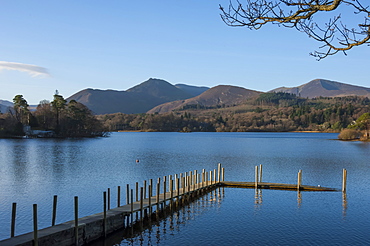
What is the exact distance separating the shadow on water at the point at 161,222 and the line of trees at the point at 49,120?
121 meters

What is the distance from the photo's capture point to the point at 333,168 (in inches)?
2237

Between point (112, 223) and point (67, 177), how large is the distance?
78.6 ft

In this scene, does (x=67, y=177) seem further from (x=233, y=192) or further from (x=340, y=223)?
(x=340, y=223)

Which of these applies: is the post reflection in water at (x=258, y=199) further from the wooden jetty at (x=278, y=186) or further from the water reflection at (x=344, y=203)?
the water reflection at (x=344, y=203)

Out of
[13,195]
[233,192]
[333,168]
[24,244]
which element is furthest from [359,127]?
[24,244]

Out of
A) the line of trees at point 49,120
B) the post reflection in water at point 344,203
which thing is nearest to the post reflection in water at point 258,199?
the post reflection in water at point 344,203

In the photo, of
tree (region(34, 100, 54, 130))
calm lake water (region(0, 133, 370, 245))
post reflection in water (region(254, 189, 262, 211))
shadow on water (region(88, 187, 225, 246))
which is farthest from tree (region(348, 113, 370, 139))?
shadow on water (region(88, 187, 225, 246))

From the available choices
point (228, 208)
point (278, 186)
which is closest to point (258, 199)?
point (228, 208)

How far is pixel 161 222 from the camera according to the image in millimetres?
25406

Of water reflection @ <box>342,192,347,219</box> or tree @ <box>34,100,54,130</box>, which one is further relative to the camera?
tree @ <box>34,100,54,130</box>

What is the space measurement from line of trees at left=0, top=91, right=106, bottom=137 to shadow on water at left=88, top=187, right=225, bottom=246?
397 feet

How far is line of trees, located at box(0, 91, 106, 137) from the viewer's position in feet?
456

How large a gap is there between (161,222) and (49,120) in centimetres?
13502

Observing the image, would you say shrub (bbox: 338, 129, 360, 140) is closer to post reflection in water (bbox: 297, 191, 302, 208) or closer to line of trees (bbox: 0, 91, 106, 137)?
line of trees (bbox: 0, 91, 106, 137)
